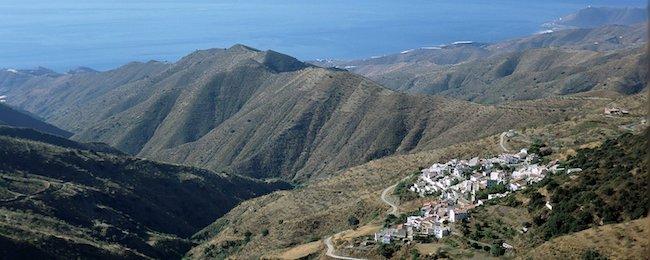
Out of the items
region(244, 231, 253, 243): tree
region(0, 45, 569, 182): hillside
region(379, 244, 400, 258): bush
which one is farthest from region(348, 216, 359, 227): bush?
region(0, 45, 569, 182): hillside

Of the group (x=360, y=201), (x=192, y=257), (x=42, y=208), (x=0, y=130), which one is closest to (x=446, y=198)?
(x=360, y=201)

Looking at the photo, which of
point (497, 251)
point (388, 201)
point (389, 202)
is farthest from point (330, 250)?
point (497, 251)

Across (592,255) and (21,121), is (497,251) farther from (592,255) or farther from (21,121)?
(21,121)

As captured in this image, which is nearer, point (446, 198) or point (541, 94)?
point (446, 198)

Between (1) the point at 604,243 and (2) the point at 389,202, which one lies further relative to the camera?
(2) the point at 389,202

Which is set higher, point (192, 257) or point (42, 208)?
point (42, 208)

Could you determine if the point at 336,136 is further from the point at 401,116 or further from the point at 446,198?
the point at 446,198

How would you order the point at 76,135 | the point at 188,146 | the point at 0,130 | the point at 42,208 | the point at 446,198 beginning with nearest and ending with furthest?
the point at 446,198
the point at 42,208
the point at 0,130
the point at 188,146
the point at 76,135
